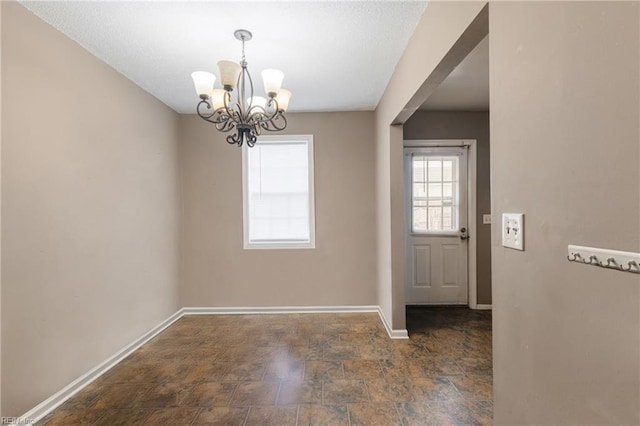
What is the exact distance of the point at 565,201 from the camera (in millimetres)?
752

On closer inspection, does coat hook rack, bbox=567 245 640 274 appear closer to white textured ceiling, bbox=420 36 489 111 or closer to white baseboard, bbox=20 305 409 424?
white textured ceiling, bbox=420 36 489 111

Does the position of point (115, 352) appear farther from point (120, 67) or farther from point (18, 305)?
point (120, 67)

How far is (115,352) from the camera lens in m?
2.40

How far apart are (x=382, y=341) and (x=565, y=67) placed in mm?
2558

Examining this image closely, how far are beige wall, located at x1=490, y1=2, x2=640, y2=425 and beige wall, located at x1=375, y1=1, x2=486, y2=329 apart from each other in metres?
0.35

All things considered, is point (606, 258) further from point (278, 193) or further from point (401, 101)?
point (278, 193)

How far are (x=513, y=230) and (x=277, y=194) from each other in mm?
2966

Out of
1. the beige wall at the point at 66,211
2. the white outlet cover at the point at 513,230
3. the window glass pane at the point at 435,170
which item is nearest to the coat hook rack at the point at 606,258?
the white outlet cover at the point at 513,230

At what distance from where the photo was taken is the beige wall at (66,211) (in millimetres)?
1633

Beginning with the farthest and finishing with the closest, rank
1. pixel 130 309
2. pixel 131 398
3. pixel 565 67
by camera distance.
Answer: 1. pixel 130 309
2. pixel 131 398
3. pixel 565 67

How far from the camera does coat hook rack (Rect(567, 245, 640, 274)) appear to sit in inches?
22.5

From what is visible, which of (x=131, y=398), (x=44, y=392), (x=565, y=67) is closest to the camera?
(x=565, y=67)

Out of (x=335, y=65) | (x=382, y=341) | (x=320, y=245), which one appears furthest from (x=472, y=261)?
(x=335, y=65)

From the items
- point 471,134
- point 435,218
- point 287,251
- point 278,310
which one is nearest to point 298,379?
point 278,310
